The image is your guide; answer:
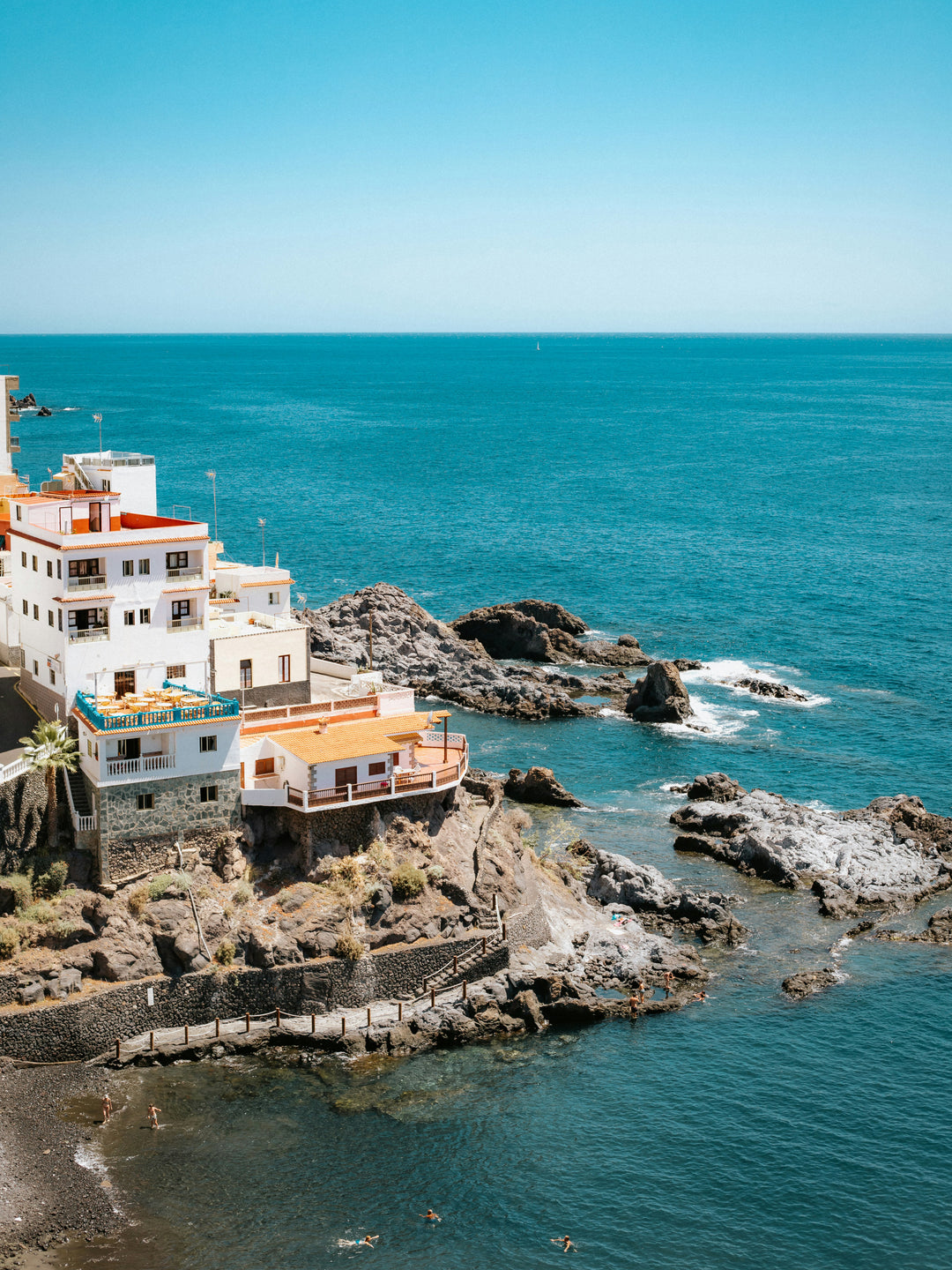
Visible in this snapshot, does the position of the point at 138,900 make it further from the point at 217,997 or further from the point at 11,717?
the point at 11,717

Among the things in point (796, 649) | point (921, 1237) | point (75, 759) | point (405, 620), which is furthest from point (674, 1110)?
point (796, 649)

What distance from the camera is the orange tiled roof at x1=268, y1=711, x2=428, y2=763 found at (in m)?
57.6

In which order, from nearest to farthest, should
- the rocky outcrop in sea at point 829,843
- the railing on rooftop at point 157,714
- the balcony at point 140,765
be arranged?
the railing on rooftop at point 157,714, the balcony at point 140,765, the rocky outcrop in sea at point 829,843

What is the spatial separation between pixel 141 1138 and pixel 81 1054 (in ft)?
16.2

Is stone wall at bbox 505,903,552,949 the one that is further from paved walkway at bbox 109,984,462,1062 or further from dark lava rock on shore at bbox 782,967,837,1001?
dark lava rock on shore at bbox 782,967,837,1001

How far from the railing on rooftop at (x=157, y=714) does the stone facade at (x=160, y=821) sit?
2364 millimetres

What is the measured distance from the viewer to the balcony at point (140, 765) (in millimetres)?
53406

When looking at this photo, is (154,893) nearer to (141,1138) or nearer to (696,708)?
(141,1138)

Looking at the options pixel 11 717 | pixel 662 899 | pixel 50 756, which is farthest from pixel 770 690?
pixel 50 756

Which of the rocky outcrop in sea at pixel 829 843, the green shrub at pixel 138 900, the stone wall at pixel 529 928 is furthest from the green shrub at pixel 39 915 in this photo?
the rocky outcrop in sea at pixel 829 843

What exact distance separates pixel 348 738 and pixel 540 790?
21830 mm

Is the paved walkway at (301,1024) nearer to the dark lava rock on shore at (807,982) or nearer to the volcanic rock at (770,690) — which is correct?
the dark lava rock on shore at (807,982)

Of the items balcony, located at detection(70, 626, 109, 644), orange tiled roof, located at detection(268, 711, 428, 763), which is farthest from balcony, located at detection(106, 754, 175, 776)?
balcony, located at detection(70, 626, 109, 644)

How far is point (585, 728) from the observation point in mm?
95188
